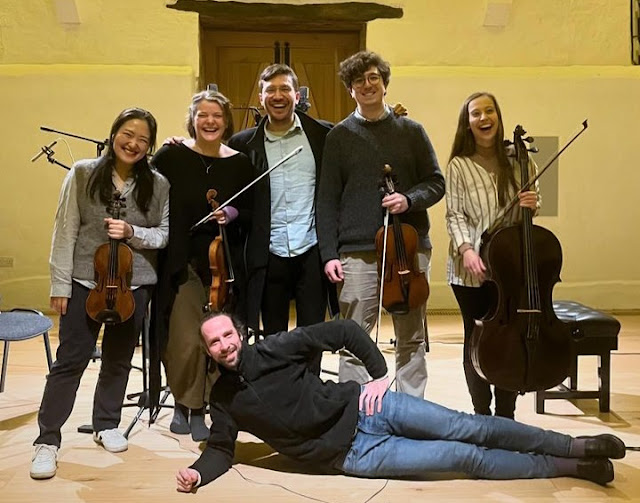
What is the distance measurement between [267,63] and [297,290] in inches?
136

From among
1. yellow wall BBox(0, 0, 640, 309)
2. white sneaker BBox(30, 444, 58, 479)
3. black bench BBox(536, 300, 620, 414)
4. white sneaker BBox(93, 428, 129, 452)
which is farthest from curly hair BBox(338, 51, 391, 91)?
yellow wall BBox(0, 0, 640, 309)

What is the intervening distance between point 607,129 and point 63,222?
14.9ft

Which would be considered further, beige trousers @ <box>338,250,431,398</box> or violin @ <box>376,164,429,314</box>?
beige trousers @ <box>338,250,431,398</box>

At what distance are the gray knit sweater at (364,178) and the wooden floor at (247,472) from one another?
0.80 m

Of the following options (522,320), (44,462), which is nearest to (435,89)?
(522,320)

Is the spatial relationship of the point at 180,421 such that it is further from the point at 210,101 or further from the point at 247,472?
the point at 210,101

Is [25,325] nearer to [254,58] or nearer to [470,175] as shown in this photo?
[470,175]

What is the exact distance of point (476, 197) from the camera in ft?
8.94

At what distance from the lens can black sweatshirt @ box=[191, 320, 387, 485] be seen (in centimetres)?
235

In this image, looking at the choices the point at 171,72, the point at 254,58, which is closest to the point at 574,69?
the point at 254,58

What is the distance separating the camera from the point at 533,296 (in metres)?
2.50

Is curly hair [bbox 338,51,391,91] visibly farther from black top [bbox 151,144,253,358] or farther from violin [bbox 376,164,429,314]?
black top [bbox 151,144,253,358]

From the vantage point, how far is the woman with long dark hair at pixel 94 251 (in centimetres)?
253

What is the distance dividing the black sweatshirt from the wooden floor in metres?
0.13
